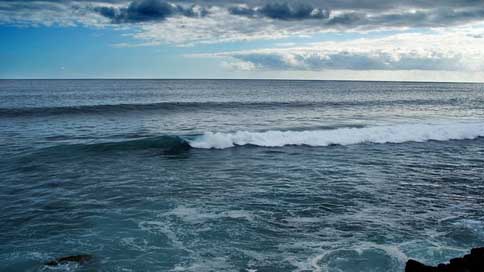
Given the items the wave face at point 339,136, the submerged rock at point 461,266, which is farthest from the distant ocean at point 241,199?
the submerged rock at point 461,266

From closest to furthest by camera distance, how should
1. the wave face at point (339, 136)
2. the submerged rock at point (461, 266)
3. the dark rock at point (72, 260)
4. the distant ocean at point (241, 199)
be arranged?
the submerged rock at point (461, 266) → the dark rock at point (72, 260) → the distant ocean at point (241, 199) → the wave face at point (339, 136)

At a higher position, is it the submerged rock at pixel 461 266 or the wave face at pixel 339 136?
the wave face at pixel 339 136

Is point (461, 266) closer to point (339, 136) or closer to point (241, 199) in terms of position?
point (241, 199)

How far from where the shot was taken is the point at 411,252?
10922mm

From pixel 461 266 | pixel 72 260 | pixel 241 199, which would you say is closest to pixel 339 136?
pixel 241 199

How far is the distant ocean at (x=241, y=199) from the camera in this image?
11.0 metres

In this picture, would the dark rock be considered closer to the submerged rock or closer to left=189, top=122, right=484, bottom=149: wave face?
the submerged rock

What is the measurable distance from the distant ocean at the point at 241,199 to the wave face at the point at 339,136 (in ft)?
0.45

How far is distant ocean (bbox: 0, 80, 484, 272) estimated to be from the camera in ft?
36.0

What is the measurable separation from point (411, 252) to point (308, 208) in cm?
428

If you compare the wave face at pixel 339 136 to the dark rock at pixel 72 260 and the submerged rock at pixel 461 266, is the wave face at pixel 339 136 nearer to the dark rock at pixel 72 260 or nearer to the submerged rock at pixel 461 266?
the dark rock at pixel 72 260

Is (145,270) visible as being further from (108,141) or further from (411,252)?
(108,141)

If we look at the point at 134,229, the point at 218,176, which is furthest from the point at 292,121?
the point at 134,229

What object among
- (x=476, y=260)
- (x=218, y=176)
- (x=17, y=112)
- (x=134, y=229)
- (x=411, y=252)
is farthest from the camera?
(x=17, y=112)
